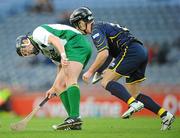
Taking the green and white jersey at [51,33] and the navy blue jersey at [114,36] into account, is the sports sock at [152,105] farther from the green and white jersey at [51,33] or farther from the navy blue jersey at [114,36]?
the green and white jersey at [51,33]

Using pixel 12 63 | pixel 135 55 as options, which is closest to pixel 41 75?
pixel 12 63

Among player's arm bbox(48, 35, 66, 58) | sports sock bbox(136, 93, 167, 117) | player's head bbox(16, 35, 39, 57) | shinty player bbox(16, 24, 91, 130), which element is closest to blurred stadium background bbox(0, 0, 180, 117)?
sports sock bbox(136, 93, 167, 117)

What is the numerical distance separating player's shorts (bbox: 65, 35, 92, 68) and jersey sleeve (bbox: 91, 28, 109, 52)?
0.50ft

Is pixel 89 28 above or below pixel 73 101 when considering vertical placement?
above

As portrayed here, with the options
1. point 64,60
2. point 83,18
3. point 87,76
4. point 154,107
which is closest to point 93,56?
point 83,18

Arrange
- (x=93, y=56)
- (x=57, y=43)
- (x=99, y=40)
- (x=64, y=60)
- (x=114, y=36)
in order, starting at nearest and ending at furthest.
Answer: (x=64, y=60) < (x=57, y=43) < (x=99, y=40) < (x=114, y=36) < (x=93, y=56)

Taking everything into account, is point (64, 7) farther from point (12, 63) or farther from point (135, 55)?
point (135, 55)

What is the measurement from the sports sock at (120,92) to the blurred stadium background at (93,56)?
7622 millimetres

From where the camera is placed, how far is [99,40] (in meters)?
10.2

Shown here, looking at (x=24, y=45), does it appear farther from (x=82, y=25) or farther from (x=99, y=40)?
(x=99, y=40)

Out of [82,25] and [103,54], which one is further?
[82,25]

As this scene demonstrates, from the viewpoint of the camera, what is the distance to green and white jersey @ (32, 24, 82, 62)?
9898mm

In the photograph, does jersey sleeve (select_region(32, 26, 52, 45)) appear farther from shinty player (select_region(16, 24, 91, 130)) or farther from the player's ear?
the player's ear

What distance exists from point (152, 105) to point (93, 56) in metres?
13.0
